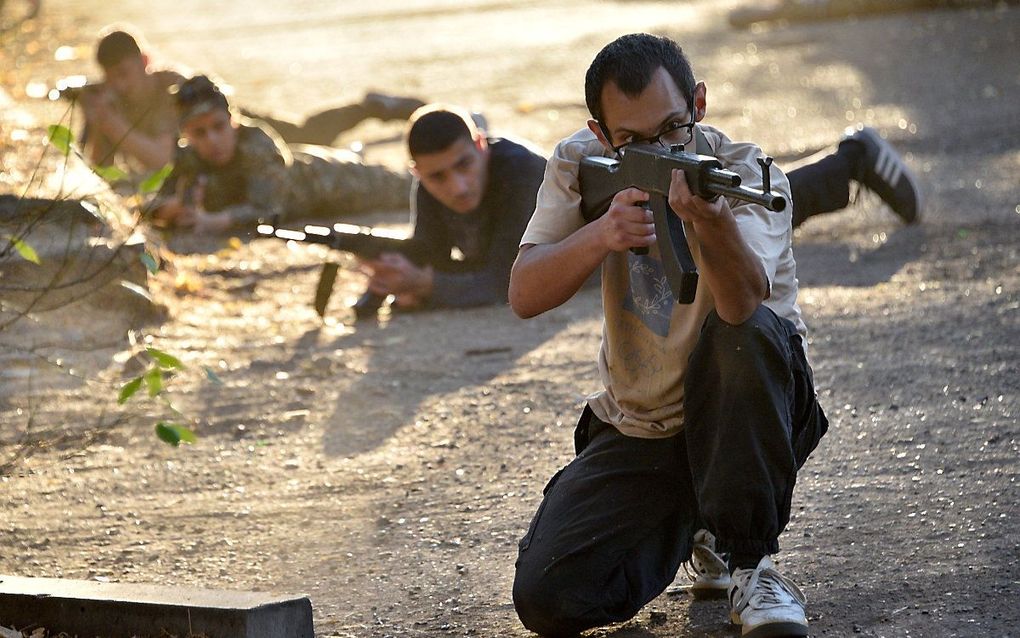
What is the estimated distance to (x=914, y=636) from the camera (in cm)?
291

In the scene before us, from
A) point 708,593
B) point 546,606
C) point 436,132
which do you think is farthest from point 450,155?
point 546,606

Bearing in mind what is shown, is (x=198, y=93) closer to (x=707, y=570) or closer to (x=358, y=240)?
(x=358, y=240)

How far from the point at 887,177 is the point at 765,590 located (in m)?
3.81

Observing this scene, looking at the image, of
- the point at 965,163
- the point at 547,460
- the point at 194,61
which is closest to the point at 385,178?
the point at 965,163

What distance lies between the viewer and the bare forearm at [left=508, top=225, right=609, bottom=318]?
3.00m

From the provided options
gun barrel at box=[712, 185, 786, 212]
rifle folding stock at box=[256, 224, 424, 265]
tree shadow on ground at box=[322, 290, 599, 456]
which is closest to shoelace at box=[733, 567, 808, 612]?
gun barrel at box=[712, 185, 786, 212]

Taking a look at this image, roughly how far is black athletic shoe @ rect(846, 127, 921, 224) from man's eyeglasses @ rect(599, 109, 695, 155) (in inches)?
133

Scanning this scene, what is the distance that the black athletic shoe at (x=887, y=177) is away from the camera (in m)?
6.26

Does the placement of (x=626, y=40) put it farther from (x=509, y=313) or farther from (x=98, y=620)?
(x=509, y=313)

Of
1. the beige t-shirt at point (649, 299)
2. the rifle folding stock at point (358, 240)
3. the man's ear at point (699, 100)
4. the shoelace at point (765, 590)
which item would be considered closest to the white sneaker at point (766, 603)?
the shoelace at point (765, 590)

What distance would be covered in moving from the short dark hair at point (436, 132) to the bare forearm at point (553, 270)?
2635mm

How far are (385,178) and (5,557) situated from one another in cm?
479

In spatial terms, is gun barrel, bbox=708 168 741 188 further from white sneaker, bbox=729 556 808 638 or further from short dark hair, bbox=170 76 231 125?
short dark hair, bbox=170 76 231 125

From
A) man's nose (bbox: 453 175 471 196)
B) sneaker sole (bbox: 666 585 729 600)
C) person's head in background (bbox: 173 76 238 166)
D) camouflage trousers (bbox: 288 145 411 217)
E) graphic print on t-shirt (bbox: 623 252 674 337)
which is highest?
person's head in background (bbox: 173 76 238 166)
